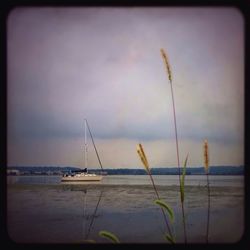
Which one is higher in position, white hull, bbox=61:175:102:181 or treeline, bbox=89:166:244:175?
treeline, bbox=89:166:244:175

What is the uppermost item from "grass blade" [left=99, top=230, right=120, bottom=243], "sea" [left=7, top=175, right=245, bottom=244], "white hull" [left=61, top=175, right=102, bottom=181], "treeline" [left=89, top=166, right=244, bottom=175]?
"treeline" [left=89, top=166, right=244, bottom=175]

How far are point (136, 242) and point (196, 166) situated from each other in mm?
472

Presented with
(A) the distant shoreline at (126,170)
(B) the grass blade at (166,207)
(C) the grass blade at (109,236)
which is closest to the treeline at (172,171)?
(A) the distant shoreline at (126,170)

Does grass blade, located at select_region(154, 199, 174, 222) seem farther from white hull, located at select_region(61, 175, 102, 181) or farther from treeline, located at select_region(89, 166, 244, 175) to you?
white hull, located at select_region(61, 175, 102, 181)

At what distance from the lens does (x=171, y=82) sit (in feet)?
6.30

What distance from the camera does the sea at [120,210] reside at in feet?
6.06

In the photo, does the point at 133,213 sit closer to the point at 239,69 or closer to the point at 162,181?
the point at 162,181

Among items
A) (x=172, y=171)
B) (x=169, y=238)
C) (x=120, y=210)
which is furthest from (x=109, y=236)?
(x=172, y=171)

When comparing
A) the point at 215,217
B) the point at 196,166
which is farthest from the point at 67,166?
the point at 215,217

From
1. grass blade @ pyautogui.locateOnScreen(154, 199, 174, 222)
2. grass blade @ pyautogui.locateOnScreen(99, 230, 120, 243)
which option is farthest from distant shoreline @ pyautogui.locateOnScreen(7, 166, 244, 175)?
grass blade @ pyautogui.locateOnScreen(99, 230, 120, 243)

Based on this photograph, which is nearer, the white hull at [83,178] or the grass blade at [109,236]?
the grass blade at [109,236]

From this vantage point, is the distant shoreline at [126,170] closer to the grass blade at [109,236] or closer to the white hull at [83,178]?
the white hull at [83,178]

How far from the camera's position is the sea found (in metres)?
1.85

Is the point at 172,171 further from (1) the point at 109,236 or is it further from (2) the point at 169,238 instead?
(1) the point at 109,236
